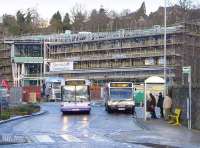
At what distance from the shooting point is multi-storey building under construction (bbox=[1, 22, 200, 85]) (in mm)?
141750

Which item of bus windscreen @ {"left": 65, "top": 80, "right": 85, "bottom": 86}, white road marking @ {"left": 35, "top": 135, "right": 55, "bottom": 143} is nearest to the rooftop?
bus windscreen @ {"left": 65, "top": 80, "right": 85, "bottom": 86}

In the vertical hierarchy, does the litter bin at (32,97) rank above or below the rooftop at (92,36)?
below

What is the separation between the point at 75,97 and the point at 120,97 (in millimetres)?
4030

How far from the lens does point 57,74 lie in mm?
153250

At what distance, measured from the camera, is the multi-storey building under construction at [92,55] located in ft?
465

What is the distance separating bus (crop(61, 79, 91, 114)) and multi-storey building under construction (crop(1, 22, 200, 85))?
87.9 metres

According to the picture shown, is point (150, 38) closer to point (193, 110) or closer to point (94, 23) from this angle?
point (94, 23)

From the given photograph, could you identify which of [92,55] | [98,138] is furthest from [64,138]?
[92,55]

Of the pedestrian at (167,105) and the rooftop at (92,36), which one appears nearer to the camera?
the pedestrian at (167,105)

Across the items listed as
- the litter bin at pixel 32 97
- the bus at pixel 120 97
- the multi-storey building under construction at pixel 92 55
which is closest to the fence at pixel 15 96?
the bus at pixel 120 97

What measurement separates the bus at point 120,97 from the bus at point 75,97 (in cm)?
234

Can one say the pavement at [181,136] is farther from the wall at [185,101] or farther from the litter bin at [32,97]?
the litter bin at [32,97]

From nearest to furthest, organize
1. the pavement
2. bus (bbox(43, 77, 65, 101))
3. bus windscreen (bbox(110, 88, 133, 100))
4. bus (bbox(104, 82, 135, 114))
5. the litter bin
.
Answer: the pavement, bus (bbox(104, 82, 135, 114)), bus windscreen (bbox(110, 88, 133, 100)), the litter bin, bus (bbox(43, 77, 65, 101))

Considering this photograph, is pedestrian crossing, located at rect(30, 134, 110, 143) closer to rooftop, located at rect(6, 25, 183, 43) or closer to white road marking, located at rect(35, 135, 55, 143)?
white road marking, located at rect(35, 135, 55, 143)
